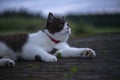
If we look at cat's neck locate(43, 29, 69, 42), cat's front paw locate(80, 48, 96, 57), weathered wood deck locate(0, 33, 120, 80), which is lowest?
weathered wood deck locate(0, 33, 120, 80)

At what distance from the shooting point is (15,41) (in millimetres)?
5820

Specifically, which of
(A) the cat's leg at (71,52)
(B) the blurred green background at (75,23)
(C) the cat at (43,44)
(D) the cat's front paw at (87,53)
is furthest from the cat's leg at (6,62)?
(B) the blurred green background at (75,23)

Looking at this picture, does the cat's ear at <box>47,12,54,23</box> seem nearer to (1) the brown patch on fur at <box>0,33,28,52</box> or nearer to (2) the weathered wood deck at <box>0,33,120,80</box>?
(1) the brown patch on fur at <box>0,33,28,52</box>

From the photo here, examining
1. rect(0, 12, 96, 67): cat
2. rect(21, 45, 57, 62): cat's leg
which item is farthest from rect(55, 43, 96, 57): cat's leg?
rect(21, 45, 57, 62): cat's leg

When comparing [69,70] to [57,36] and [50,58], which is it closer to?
[50,58]

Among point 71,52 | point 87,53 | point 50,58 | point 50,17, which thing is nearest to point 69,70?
point 50,58

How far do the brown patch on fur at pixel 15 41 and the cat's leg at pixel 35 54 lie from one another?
0.15 meters

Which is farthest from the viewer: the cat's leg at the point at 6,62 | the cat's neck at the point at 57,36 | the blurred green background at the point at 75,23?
the blurred green background at the point at 75,23

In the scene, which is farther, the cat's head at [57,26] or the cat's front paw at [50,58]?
the cat's head at [57,26]

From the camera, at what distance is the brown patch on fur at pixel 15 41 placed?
5777 mm

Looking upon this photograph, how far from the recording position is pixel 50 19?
588 cm

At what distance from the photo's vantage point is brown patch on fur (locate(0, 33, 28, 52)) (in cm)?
578

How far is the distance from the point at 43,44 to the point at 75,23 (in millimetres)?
20296

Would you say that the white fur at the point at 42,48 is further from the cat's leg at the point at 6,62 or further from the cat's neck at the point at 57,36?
the cat's leg at the point at 6,62
